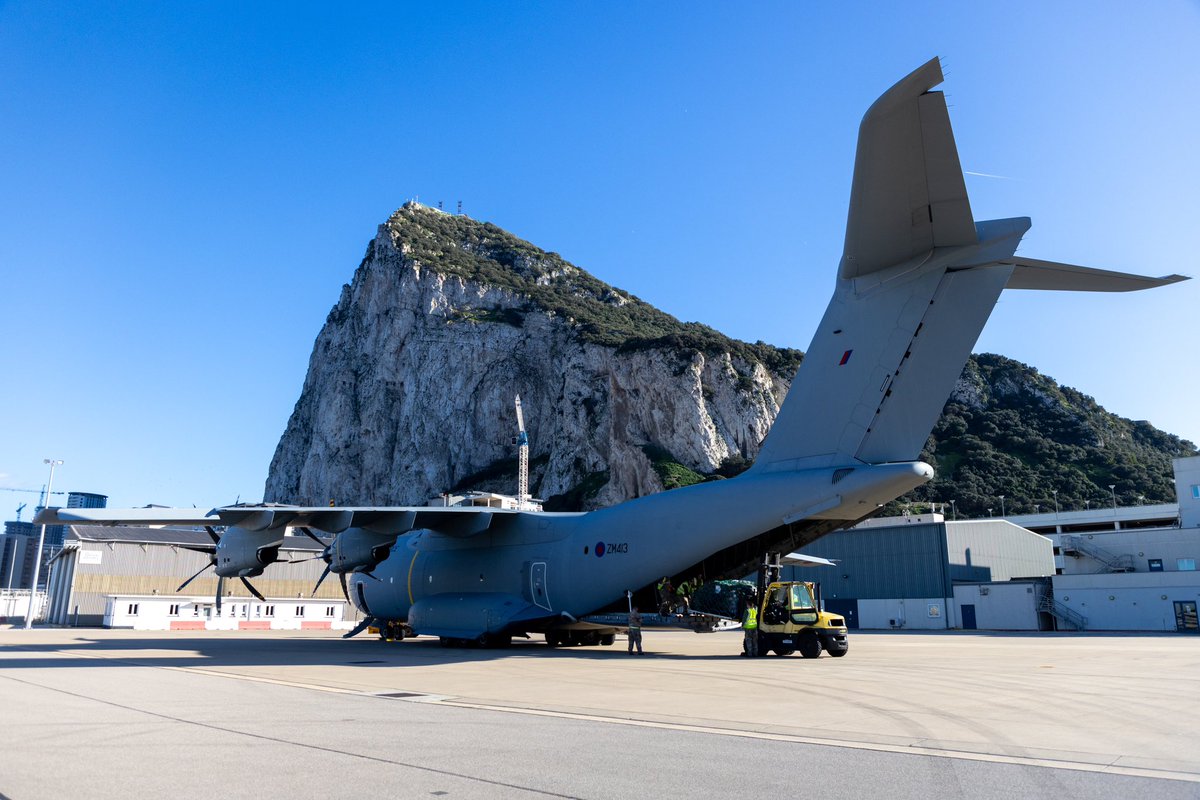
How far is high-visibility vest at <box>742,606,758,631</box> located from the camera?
1892cm

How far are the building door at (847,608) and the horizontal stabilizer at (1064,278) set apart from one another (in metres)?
33.7

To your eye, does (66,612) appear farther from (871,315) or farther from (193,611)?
(871,315)

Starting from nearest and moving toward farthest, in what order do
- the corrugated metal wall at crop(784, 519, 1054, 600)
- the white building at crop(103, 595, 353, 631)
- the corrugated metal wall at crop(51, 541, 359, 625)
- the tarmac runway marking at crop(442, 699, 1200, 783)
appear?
the tarmac runway marking at crop(442, 699, 1200, 783) → the white building at crop(103, 595, 353, 631) → the corrugated metal wall at crop(784, 519, 1054, 600) → the corrugated metal wall at crop(51, 541, 359, 625)

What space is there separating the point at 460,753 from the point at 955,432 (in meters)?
107

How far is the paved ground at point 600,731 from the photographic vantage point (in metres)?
5.68

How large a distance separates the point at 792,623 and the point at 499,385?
286ft

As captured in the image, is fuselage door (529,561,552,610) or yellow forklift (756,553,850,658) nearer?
yellow forklift (756,553,850,658)

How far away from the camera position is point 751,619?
19188 mm

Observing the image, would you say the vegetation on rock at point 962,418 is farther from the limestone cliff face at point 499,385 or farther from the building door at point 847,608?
the building door at point 847,608

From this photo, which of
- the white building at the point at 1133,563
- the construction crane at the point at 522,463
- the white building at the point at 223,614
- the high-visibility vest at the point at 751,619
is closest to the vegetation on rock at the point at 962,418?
the construction crane at the point at 522,463

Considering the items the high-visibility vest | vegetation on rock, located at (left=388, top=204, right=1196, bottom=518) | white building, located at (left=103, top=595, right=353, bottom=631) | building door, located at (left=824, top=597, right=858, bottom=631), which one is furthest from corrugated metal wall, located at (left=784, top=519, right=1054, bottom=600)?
vegetation on rock, located at (left=388, top=204, right=1196, bottom=518)

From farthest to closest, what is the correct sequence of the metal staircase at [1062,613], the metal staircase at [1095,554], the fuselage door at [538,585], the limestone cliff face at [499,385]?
the limestone cliff face at [499,385] → the metal staircase at [1095,554] → the metal staircase at [1062,613] → the fuselage door at [538,585]

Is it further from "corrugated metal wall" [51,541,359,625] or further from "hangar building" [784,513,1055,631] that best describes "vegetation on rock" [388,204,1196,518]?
"corrugated metal wall" [51,541,359,625]

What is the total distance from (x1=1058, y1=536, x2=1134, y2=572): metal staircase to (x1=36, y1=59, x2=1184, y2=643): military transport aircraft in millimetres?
44177
